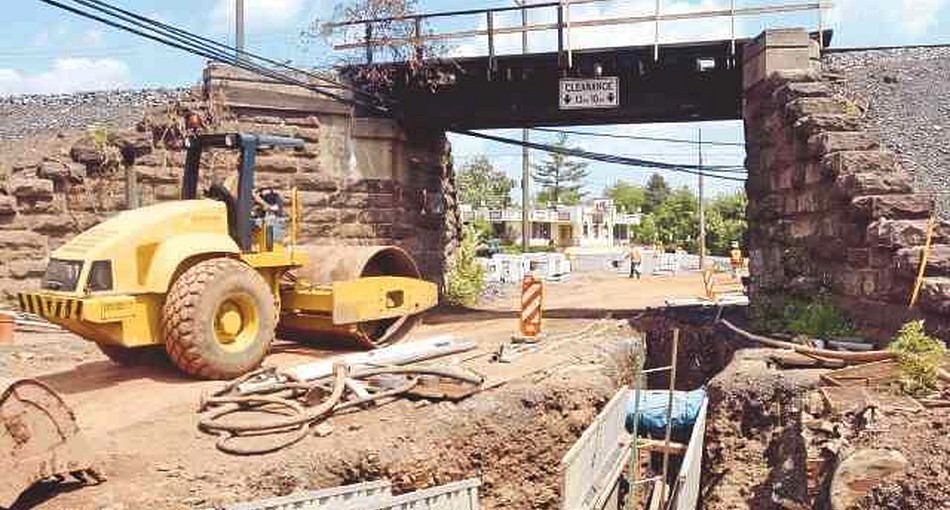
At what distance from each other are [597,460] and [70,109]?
57.6 ft

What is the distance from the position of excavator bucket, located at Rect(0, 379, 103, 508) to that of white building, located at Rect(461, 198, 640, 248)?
2841 inches

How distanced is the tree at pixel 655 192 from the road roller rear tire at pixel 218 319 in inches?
4563

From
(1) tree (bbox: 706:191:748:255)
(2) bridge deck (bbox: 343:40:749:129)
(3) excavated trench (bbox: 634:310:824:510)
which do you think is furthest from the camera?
(1) tree (bbox: 706:191:748:255)

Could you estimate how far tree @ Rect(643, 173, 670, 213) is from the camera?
403 ft

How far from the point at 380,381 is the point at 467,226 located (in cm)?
1435

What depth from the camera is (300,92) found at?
1569 centimetres

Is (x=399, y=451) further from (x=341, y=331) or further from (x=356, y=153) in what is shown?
(x=356, y=153)

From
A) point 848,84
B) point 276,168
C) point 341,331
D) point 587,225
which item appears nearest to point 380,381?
point 341,331

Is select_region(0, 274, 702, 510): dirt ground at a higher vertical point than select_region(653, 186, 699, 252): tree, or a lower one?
lower

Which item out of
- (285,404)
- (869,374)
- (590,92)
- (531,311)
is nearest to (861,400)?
(869,374)

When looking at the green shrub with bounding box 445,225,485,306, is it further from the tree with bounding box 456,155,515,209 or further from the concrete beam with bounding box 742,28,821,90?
the tree with bounding box 456,155,515,209

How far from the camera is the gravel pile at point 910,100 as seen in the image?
1235 cm

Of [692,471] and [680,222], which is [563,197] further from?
[692,471]

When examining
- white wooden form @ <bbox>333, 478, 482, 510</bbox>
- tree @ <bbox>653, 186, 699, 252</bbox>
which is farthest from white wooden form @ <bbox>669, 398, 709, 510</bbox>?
tree @ <bbox>653, 186, 699, 252</bbox>
